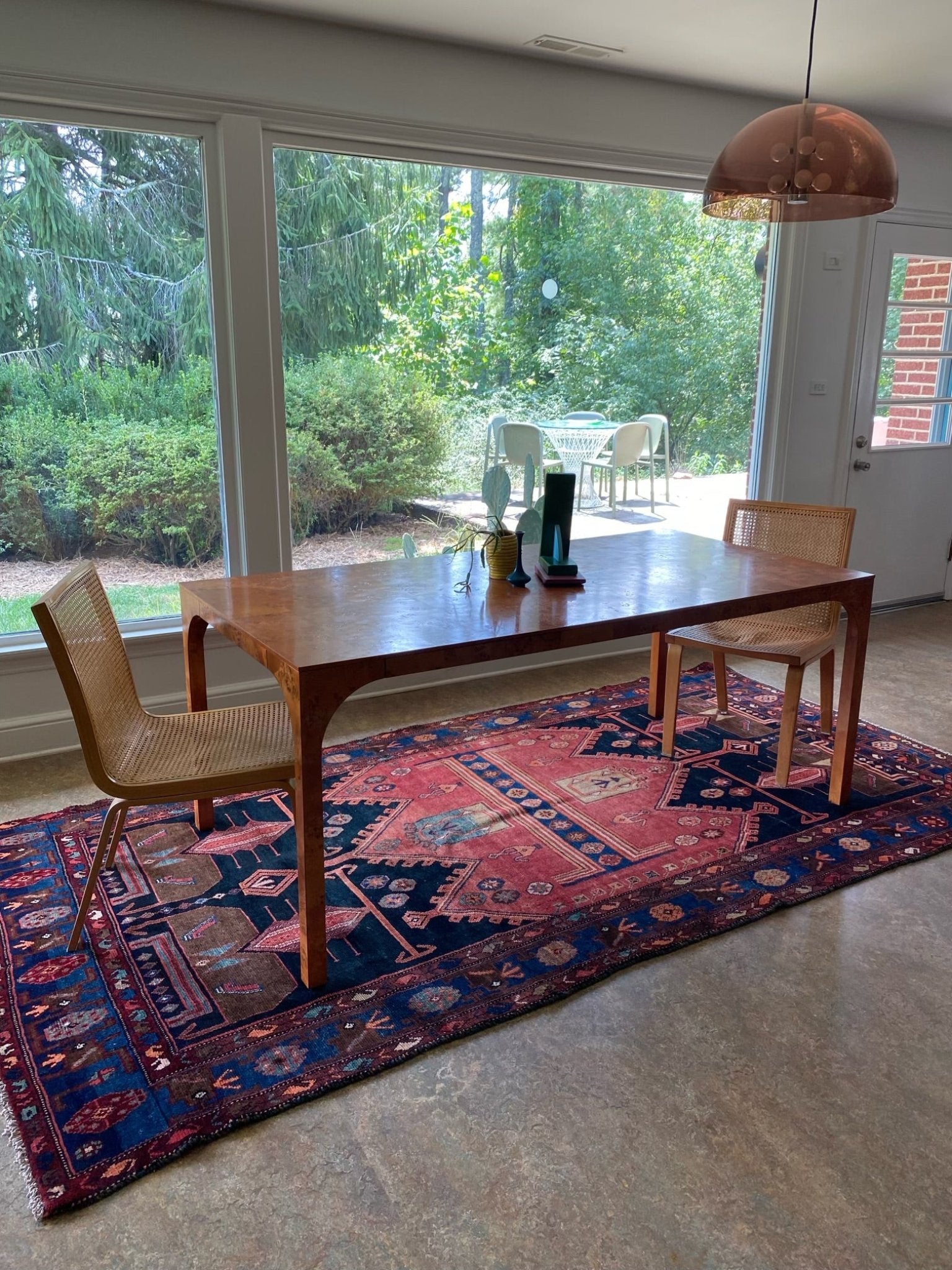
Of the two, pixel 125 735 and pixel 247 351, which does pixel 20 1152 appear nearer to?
pixel 125 735

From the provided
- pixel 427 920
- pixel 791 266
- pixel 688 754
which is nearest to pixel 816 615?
pixel 688 754

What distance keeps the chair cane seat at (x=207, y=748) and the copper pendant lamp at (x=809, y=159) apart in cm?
162

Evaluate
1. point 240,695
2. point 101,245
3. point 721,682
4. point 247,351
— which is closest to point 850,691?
point 721,682

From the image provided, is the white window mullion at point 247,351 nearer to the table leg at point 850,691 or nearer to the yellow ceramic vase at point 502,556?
the yellow ceramic vase at point 502,556

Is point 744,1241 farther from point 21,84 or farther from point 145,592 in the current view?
point 21,84

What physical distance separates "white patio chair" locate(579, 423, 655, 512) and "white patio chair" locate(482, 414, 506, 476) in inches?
17.9

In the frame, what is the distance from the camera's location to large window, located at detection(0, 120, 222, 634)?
313cm

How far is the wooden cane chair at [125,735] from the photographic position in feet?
6.66

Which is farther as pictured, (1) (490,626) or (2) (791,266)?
(2) (791,266)

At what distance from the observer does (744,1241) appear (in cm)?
152

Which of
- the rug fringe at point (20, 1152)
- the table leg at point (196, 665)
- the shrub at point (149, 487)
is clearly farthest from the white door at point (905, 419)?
the rug fringe at point (20, 1152)

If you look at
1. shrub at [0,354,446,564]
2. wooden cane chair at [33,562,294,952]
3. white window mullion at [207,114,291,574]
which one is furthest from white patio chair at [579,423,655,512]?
wooden cane chair at [33,562,294,952]

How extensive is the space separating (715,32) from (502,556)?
2.20 meters

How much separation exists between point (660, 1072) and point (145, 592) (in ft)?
8.44
